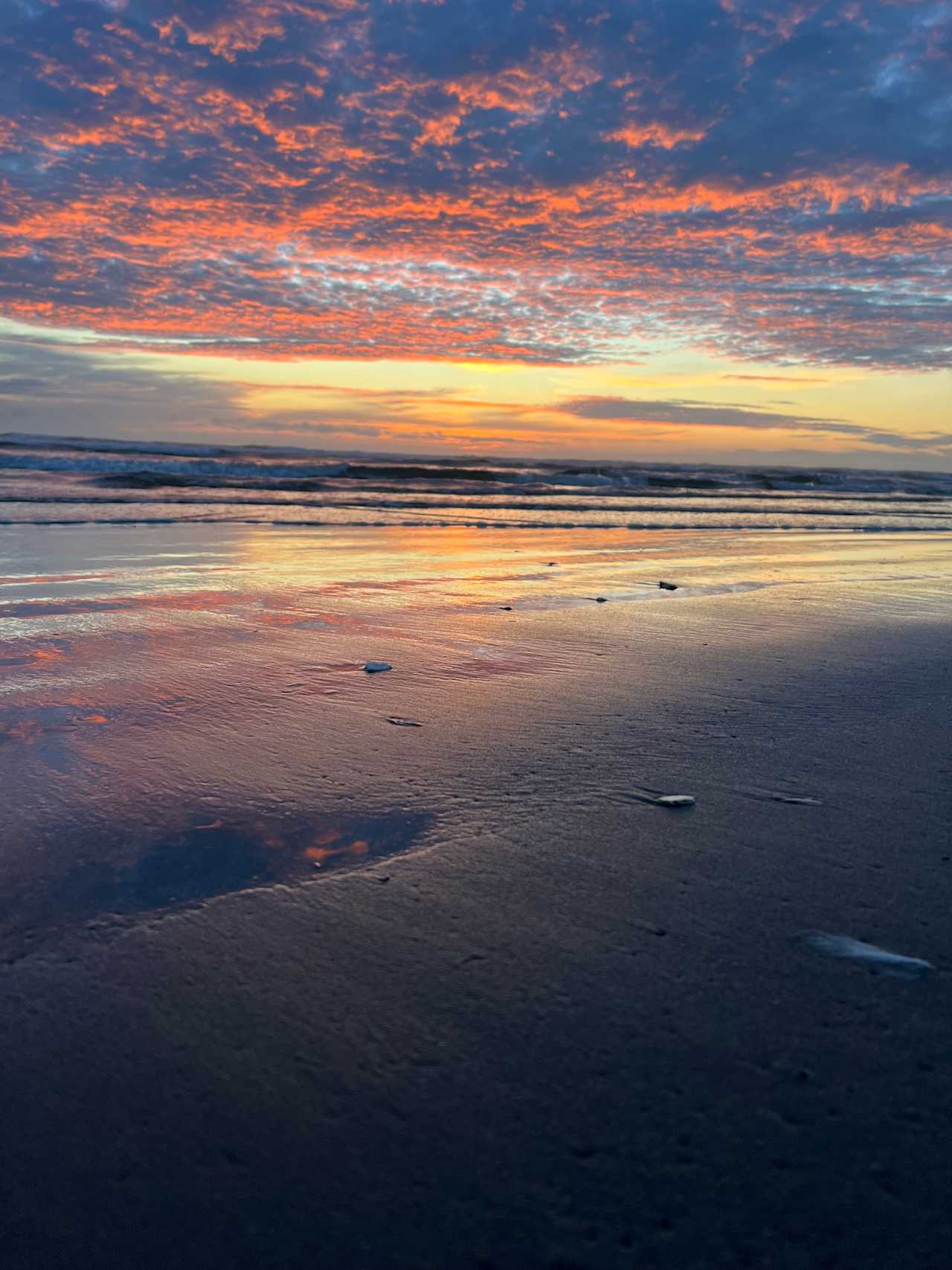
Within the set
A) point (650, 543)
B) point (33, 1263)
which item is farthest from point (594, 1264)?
point (650, 543)

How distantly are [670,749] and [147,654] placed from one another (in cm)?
257

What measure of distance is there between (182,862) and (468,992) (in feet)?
2.85

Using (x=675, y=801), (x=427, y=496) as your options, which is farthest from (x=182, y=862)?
(x=427, y=496)

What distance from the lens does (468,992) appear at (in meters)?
1.63

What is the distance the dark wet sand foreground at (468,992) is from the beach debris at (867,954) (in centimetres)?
3

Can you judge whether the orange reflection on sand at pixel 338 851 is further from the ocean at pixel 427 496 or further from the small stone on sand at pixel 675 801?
the ocean at pixel 427 496

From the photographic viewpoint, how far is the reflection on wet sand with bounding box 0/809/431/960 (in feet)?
6.27

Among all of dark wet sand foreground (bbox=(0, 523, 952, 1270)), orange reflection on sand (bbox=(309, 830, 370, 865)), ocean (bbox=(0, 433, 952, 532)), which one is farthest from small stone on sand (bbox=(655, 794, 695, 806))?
ocean (bbox=(0, 433, 952, 532))

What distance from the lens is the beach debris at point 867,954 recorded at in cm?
170

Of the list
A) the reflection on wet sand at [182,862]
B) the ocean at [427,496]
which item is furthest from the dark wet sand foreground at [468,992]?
the ocean at [427,496]

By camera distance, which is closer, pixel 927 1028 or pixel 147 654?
pixel 927 1028

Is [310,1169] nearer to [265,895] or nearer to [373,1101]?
[373,1101]

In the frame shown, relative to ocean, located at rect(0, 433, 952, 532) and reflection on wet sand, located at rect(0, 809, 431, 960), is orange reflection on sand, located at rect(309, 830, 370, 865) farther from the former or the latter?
ocean, located at rect(0, 433, 952, 532)

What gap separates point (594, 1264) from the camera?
109cm
